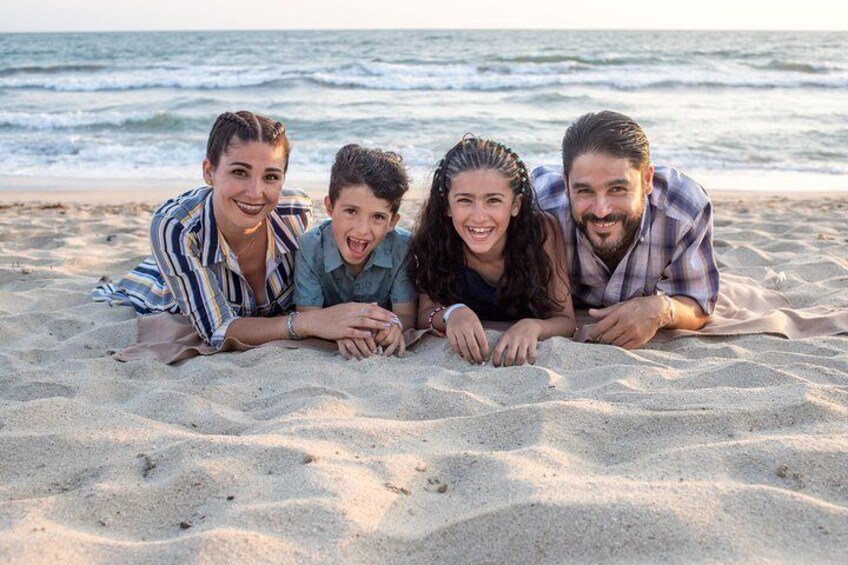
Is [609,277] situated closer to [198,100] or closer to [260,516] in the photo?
[260,516]

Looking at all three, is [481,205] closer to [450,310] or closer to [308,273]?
[450,310]

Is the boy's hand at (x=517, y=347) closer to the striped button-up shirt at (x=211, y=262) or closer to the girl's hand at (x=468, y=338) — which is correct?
the girl's hand at (x=468, y=338)

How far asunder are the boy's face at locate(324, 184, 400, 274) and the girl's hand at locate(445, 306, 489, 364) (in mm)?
543

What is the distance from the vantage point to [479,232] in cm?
359

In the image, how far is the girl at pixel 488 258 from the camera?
3533mm

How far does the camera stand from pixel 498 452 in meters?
2.41

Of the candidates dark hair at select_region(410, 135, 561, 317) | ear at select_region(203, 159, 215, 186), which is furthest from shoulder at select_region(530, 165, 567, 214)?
ear at select_region(203, 159, 215, 186)

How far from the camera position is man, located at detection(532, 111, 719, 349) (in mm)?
3486

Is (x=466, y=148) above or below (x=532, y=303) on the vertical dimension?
above

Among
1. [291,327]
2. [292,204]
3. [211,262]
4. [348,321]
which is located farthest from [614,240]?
[211,262]

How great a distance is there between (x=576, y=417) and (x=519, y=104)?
1409cm

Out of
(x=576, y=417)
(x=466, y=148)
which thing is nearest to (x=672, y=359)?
(x=576, y=417)

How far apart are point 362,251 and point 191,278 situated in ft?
2.59

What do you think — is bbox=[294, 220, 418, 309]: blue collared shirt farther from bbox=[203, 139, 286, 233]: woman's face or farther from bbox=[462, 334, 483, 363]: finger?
bbox=[462, 334, 483, 363]: finger
